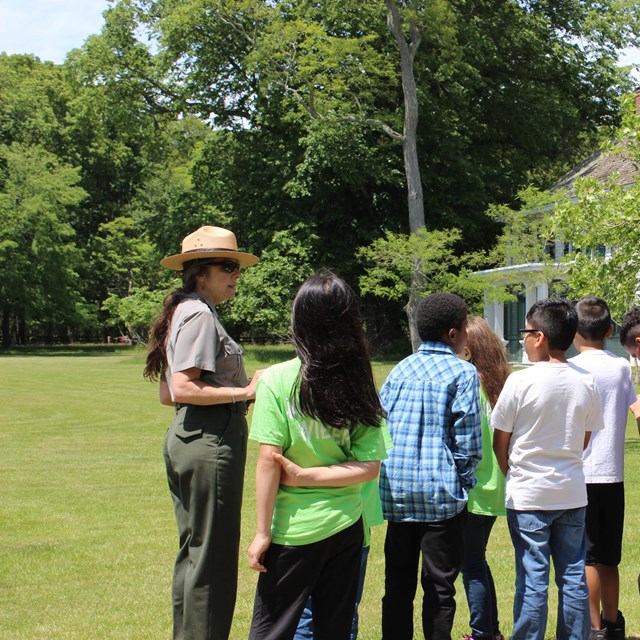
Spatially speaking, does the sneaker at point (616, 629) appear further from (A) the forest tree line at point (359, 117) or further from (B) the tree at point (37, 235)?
(B) the tree at point (37, 235)

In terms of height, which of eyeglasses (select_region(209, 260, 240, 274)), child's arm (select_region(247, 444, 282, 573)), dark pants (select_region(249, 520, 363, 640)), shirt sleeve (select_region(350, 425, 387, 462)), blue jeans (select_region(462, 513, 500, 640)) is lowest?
blue jeans (select_region(462, 513, 500, 640))

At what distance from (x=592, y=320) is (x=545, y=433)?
37.3 inches

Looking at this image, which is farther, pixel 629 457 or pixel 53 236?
pixel 53 236

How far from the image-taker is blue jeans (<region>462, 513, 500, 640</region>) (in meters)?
4.71

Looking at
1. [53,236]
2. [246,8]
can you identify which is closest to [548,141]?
[246,8]

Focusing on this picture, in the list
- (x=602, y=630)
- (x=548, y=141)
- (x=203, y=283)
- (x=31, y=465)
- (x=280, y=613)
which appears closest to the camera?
(x=280, y=613)

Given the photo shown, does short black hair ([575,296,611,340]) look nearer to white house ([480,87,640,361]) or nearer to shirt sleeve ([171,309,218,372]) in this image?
shirt sleeve ([171,309,218,372])

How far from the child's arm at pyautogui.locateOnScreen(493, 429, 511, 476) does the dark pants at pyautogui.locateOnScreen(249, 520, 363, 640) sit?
122 cm

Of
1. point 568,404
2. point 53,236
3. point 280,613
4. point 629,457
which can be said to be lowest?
point 629,457

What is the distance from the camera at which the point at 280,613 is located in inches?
129

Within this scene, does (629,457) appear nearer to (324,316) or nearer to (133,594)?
(133,594)

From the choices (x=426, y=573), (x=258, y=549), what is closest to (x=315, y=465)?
(x=258, y=549)

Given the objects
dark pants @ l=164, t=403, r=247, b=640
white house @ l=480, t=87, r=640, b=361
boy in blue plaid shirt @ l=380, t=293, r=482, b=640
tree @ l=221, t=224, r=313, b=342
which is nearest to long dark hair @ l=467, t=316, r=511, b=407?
boy in blue plaid shirt @ l=380, t=293, r=482, b=640

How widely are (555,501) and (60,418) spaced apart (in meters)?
16.2
